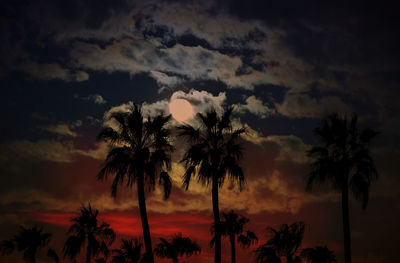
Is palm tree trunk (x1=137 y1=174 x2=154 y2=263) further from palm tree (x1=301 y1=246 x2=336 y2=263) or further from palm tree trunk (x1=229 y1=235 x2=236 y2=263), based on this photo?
palm tree trunk (x1=229 y1=235 x2=236 y2=263)

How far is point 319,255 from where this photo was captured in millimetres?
38250

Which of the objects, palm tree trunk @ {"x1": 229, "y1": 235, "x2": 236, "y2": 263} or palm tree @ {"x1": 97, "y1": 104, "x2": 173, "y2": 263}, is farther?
palm tree trunk @ {"x1": 229, "y1": 235, "x2": 236, "y2": 263}

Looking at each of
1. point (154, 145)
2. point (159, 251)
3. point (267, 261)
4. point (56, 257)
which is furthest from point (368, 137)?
point (56, 257)

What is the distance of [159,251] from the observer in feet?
169

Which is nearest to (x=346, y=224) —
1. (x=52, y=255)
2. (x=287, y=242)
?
(x=287, y=242)

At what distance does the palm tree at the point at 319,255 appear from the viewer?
35.2 metres

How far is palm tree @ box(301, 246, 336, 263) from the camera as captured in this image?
3517cm

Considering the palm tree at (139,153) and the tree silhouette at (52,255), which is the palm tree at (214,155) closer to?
the palm tree at (139,153)

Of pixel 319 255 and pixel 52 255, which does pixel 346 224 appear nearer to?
pixel 319 255

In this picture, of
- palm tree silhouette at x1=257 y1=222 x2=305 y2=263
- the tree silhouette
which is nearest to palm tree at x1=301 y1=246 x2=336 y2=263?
palm tree silhouette at x1=257 y1=222 x2=305 y2=263

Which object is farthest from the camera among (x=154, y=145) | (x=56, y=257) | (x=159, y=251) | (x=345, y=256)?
(x=56, y=257)

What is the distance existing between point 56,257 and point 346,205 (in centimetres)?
4011

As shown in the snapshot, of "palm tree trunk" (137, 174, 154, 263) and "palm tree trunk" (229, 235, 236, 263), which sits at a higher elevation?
"palm tree trunk" (137, 174, 154, 263)

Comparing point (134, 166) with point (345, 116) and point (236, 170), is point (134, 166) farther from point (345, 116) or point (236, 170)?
point (345, 116)
